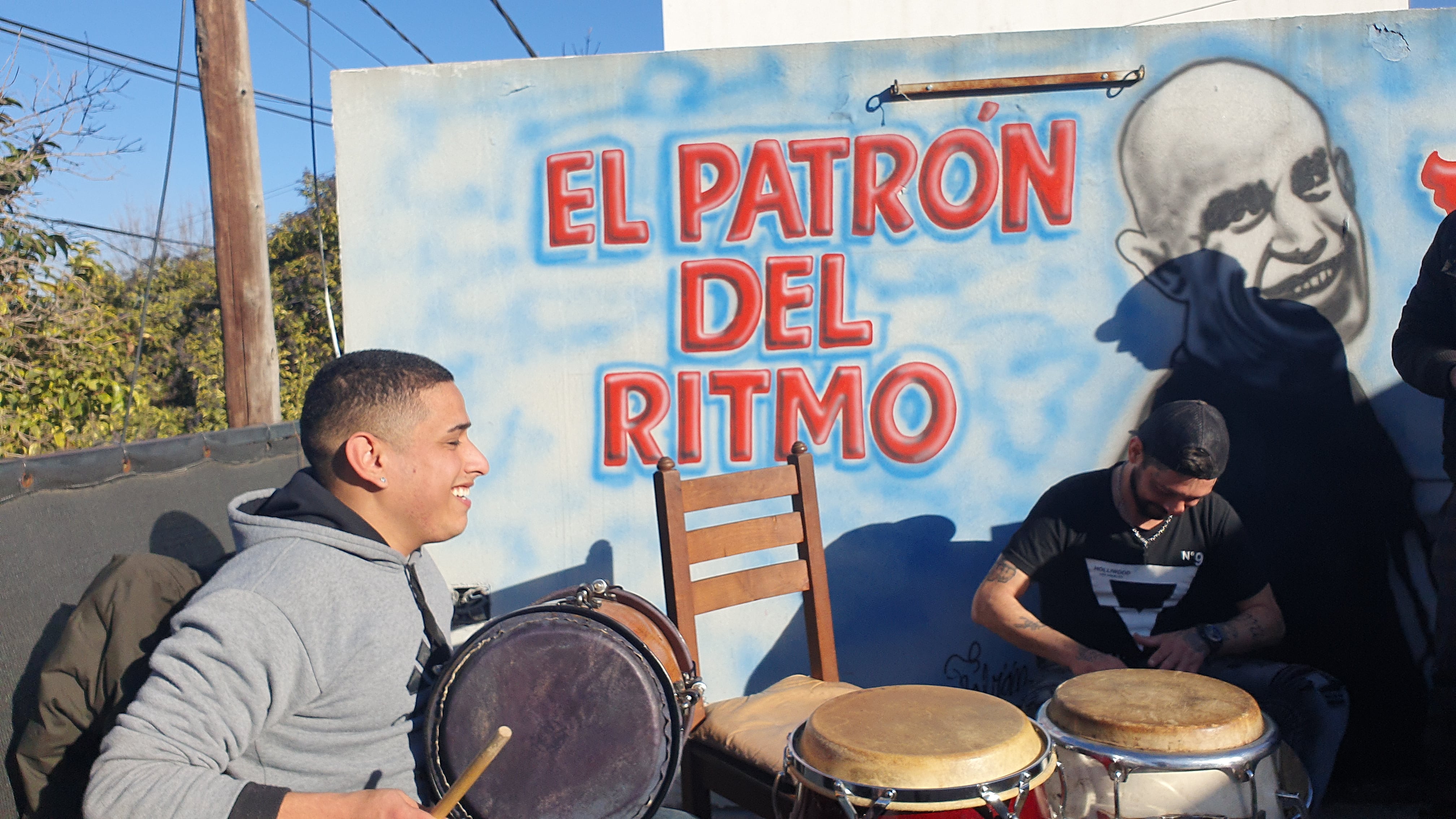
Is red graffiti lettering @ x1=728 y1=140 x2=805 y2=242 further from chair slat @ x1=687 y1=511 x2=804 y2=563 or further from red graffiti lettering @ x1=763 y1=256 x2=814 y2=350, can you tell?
chair slat @ x1=687 y1=511 x2=804 y2=563

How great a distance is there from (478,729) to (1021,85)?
289 centimetres

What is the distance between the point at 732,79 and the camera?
3.60m

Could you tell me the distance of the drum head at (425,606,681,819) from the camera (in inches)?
72.1

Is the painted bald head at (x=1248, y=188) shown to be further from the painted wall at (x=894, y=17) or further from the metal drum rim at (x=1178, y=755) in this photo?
the painted wall at (x=894, y=17)

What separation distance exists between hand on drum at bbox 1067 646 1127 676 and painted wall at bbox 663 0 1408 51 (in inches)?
164

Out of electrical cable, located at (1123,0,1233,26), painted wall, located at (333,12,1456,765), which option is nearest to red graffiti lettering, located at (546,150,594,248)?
painted wall, located at (333,12,1456,765)

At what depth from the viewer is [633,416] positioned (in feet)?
12.0

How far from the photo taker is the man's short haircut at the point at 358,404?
74.0 inches

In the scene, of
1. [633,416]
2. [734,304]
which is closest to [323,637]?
[633,416]

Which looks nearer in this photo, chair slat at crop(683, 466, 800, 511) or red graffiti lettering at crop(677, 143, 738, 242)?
chair slat at crop(683, 466, 800, 511)

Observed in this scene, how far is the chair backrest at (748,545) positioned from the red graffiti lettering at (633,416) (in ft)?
1.28

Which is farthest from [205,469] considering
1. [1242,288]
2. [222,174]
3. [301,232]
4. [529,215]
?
[301,232]

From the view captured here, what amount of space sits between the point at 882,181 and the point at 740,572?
1521mm

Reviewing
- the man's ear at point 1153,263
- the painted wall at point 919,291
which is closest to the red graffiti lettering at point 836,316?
the painted wall at point 919,291
